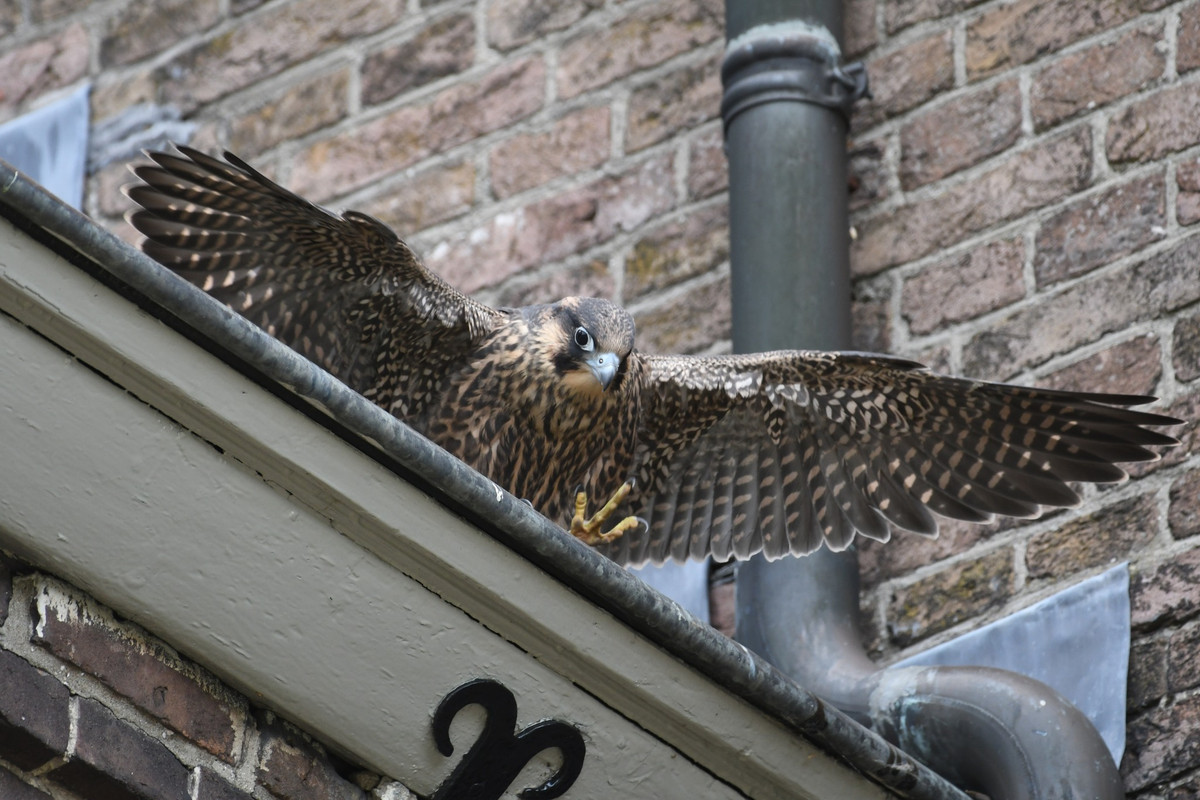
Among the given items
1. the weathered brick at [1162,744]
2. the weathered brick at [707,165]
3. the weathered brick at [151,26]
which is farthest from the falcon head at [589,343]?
the weathered brick at [151,26]

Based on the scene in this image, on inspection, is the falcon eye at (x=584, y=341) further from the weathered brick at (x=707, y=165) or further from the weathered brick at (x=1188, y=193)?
the weathered brick at (x=1188, y=193)

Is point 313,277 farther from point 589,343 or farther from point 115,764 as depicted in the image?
Answer: point 115,764

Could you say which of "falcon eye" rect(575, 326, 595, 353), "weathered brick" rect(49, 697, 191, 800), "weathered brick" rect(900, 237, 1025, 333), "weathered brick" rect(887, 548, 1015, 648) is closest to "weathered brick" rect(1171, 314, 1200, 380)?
"weathered brick" rect(900, 237, 1025, 333)

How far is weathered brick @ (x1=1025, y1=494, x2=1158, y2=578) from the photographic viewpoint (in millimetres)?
3742

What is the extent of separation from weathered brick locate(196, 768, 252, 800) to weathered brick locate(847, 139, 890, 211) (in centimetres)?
244

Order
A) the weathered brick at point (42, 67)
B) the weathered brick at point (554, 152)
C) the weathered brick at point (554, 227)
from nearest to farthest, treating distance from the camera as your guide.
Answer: the weathered brick at point (554, 227) < the weathered brick at point (554, 152) < the weathered brick at point (42, 67)

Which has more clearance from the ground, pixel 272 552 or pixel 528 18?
pixel 528 18

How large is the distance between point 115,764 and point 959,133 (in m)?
2.69

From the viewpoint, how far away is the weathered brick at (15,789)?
7.53 feet

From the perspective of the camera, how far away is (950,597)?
3926mm

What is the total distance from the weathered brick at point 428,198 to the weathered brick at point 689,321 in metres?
0.70

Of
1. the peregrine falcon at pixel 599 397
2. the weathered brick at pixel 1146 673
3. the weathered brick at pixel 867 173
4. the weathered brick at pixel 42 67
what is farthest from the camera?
the weathered brick at pixel 42 67

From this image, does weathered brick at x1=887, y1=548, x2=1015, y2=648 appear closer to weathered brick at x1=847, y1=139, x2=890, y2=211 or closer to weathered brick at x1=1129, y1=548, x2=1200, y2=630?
weathered brick at x1=1129, y1=548, x2=1200, y2=630

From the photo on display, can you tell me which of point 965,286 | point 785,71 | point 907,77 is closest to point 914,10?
point 907,77
